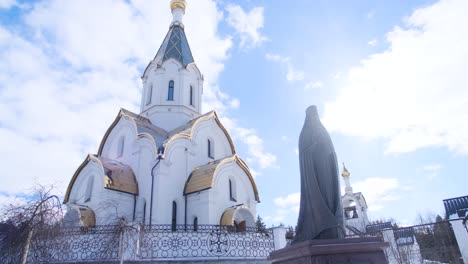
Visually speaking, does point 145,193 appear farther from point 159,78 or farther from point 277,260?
point 277,260

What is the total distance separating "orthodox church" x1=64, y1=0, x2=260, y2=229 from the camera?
543 inches

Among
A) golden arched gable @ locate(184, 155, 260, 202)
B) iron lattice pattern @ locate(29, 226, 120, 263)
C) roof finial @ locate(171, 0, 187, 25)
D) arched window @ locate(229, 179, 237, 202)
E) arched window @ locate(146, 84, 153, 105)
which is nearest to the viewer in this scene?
iron lattice pattern @ locate(29, 226, 120, 263)

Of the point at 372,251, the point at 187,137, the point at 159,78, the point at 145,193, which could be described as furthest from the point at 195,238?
the point at 159,78

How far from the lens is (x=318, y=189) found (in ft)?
15.2

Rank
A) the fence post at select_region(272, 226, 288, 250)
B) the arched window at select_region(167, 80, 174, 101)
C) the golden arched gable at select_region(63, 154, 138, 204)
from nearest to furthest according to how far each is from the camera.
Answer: the fence post at select_region(272, 226, 288, 250), the golden arched gable at select_region(63, 154, 138, 204), the arched window at select_region(167, 80, 174, 101)

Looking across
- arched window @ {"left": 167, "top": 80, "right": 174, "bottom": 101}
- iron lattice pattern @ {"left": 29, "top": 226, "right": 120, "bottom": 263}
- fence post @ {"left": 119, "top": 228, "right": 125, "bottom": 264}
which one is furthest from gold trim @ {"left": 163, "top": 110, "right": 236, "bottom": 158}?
fence post @ {"left": 119, "top": 228, "right": 125, "bottom": 264}

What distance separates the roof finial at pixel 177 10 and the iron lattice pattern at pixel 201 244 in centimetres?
1672

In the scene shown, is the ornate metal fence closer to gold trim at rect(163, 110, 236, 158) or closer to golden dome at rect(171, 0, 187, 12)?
gold trim at rect(163, 110, 236, 158)

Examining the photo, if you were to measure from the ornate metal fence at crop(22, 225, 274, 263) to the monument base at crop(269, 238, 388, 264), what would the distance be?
6486 millimetres

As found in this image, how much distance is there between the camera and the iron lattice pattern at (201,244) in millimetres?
10156

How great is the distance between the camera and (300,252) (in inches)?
158

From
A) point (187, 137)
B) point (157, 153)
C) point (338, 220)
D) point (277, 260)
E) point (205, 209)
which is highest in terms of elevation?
point (187, 137)

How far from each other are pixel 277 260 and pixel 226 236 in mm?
6664

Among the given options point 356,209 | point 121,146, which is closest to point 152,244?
point 121,146
